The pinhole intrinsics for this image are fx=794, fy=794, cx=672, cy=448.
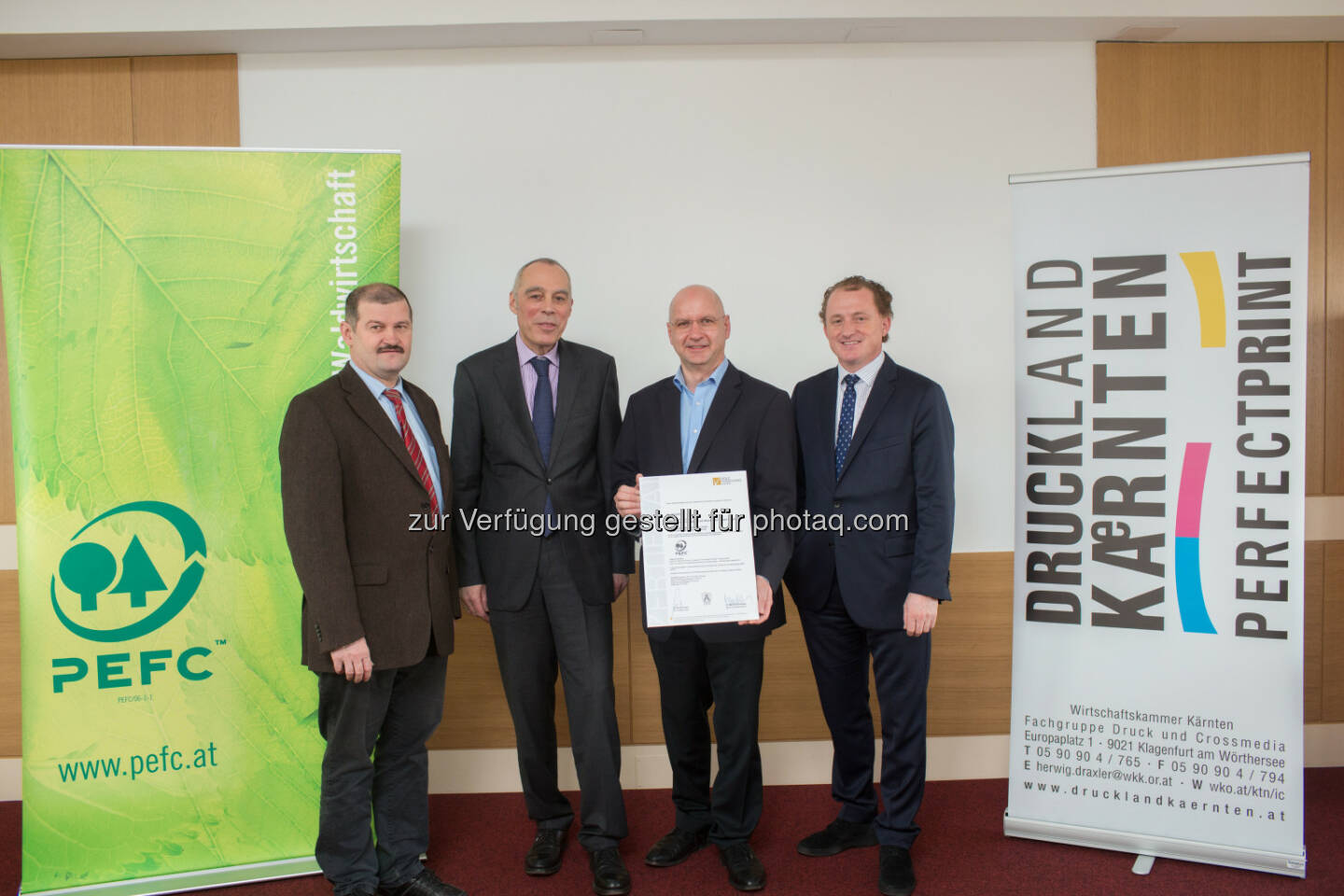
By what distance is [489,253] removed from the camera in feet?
11.2

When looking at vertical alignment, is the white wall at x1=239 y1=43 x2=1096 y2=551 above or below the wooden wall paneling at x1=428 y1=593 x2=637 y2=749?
above

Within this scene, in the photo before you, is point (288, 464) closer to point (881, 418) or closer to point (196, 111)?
point (881, 418)

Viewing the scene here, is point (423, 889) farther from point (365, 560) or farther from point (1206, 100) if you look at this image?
point (1206, 100)

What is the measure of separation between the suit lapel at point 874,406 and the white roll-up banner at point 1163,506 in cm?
55

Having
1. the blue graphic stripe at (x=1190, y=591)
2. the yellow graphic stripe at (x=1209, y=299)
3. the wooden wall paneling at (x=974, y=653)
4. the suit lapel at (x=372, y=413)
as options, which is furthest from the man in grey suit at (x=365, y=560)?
the yellow graphic stripe at (x=1209, y=299)

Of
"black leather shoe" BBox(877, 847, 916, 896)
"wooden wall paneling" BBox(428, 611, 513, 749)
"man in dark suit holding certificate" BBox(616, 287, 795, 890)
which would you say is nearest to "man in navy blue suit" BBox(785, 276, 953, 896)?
"black leather shoe" BBox(877, 847, 916, 896)

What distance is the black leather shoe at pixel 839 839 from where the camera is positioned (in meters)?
2.82

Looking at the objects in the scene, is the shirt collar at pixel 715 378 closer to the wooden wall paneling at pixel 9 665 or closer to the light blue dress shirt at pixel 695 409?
the light blue dress shirt at pixel 695 409

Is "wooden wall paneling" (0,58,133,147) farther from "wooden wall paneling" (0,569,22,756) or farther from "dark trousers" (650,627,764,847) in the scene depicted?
"dark trousers" (650,627,764,847)

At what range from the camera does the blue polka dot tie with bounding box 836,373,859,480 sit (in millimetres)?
2656

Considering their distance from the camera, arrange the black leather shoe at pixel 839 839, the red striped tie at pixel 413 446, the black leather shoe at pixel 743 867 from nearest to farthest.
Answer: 1. the red striped tie at pixel 413 446
2. the black leather shoe at pixel 743 867
3. the black leather shoe at pixel 839 839

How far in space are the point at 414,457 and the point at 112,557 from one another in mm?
1087

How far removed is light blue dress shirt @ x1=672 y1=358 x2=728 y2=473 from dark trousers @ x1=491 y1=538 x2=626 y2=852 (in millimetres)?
535

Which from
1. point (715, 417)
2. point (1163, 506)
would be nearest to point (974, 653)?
point (1163, 506)
